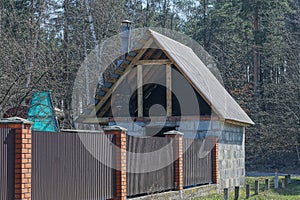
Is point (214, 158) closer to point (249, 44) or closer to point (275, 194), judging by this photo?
point (275, 194)

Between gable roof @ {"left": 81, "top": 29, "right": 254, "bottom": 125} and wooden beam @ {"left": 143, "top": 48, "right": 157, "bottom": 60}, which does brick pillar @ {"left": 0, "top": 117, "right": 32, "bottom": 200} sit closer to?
gable roof @ {"left": 81, "top": 29, "right": 254, "bottom": 125}

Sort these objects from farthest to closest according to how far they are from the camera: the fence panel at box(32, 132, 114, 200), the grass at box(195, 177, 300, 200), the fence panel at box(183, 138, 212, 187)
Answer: the grass at box(195, 177, 300, 200)
the fence panel at box(183, 138, 212, 187)
the fence panel at box(32, 132, 114, 200)

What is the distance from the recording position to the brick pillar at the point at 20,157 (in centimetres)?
873

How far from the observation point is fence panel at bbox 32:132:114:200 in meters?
9.47

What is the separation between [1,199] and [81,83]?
2223 centimetres

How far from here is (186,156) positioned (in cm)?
1642

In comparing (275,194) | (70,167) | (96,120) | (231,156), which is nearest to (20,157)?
(70,167)

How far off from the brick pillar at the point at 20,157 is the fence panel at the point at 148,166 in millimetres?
4342

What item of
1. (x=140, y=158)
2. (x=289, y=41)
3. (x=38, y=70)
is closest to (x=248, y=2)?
(x=289, y=41)

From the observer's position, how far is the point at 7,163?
8664 millimetres

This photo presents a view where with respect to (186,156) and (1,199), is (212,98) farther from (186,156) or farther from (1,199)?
(1,199)

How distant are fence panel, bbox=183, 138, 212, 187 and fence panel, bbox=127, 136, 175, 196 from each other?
905 mm

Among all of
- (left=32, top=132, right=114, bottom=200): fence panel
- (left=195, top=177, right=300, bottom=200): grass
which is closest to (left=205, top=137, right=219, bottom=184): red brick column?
(left=195, top=177, right=300, bottom=200): grass

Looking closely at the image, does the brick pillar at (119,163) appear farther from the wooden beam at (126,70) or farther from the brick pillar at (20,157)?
the wooden beam at (126,70)
